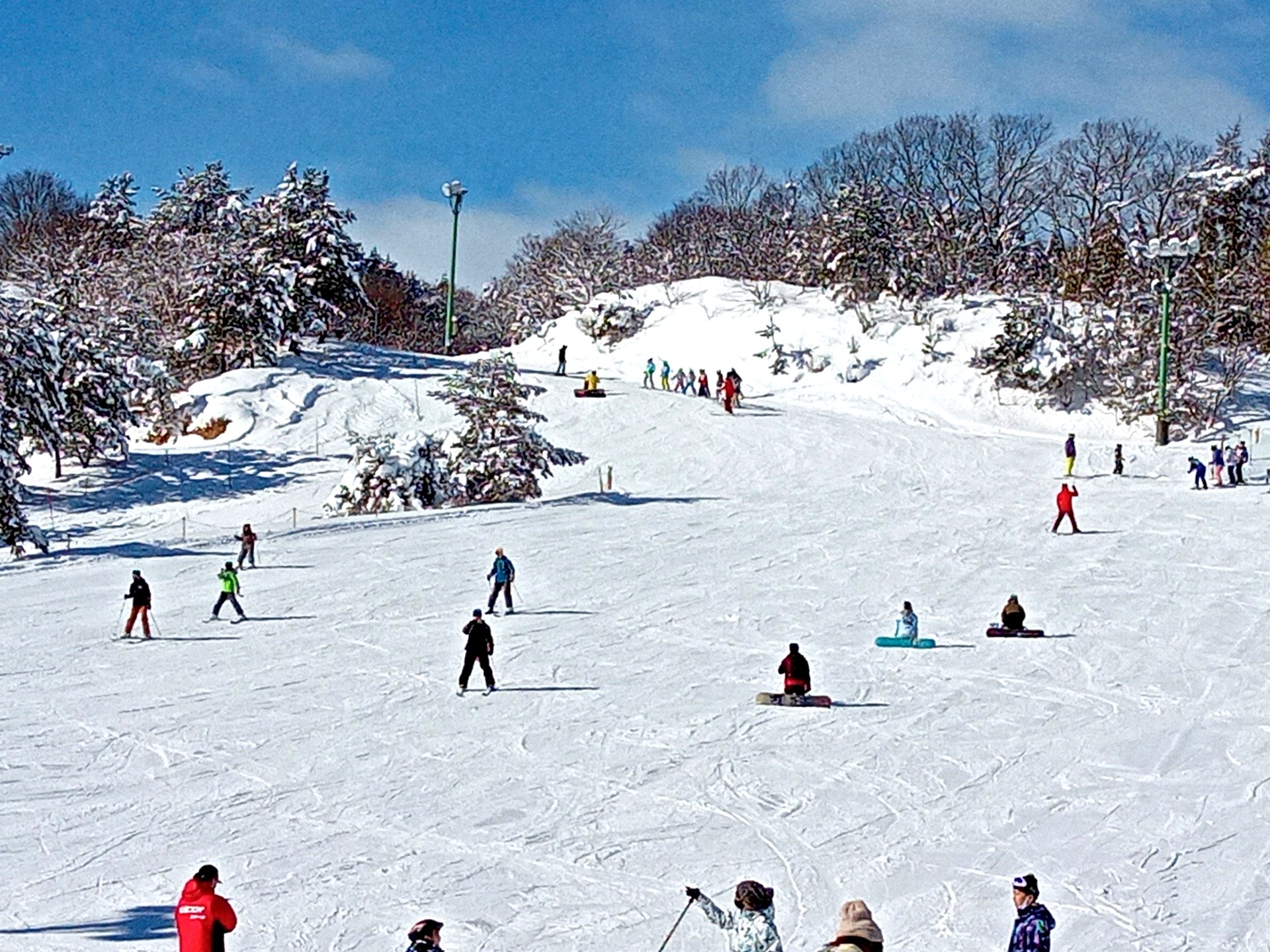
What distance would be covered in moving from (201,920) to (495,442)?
88.0 feet

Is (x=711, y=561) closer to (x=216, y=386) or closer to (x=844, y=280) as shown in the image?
(x=216, y=386)

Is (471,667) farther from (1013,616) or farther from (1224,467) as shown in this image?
(1224,467)

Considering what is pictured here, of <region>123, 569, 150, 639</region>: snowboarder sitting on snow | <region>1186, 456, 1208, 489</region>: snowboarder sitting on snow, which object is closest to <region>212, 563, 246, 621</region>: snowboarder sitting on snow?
<region>123, 569, 150, 639</region>: snowboarder sitting on snow

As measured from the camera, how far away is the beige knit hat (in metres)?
5.50

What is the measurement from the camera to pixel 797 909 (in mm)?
10336

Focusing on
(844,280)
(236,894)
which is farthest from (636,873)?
(844,280)

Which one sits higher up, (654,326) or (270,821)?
(654,326)

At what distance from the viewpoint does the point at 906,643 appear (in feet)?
65.2

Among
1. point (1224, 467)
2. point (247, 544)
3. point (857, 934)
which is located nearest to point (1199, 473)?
point (1224, 467)

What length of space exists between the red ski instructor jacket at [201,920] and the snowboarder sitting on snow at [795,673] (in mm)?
9491

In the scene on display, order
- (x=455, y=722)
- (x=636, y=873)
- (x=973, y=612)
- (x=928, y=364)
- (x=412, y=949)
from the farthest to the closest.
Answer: (x=928, y=364) < (x=973, y=612) < (x=455, y=722) < (x=636, y=873) < (x=412, y=949)

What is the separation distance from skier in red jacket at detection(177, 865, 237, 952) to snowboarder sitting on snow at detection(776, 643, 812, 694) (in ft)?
31.1

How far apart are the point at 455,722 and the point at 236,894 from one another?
5.42 m

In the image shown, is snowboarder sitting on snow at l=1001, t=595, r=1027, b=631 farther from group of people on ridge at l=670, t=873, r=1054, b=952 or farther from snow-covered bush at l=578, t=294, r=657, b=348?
snow-covered bush at l=578, t=294, r=657, b=348
